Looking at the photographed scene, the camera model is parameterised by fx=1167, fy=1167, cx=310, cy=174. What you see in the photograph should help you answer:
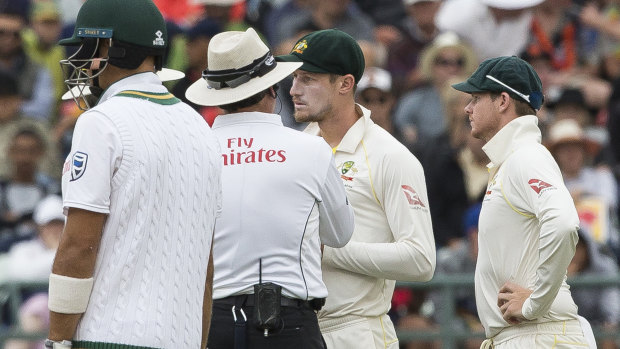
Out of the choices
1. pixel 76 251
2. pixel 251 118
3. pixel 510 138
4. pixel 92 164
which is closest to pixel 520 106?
pixel 510 138

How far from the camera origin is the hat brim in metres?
5.29

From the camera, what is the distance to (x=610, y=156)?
10992 mm

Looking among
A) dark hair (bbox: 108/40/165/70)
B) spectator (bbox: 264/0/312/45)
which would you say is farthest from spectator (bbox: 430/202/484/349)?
dark hair (bbox: 108/40/165/70)

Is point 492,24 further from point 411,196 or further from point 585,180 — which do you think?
point 411,196

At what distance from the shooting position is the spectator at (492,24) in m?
11.3

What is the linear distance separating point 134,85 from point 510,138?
6.79 feet

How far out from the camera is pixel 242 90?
5324mm

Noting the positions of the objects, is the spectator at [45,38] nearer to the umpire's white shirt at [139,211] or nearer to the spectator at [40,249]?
the spectator at [40,249]

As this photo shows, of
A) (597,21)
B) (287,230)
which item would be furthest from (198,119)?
(597,21)

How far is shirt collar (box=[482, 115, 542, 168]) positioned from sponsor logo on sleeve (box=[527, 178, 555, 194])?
263mm

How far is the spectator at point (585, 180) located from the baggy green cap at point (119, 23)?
6.27 meters

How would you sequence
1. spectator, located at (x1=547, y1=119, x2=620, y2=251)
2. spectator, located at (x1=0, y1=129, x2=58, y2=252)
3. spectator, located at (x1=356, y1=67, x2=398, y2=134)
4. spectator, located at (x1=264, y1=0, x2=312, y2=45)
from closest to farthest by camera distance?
1. spectator, located at (x1=547, y1=119, x2=620, y2=251)
2. spectator, located at (x1=356, y1=67, x2=398, y2=134)
3. spectator, located at (x1=0, y1=129, x2=58, y2=252)
4. spectator, located at (x1=264, y1=0, x2=312, y2=45)

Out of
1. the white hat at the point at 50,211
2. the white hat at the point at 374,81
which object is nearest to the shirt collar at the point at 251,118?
the white hat at the point at 50,211

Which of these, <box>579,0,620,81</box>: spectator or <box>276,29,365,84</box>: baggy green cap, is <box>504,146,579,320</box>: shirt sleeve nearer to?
<box>276,29,365,84</box>: baggy green cap
